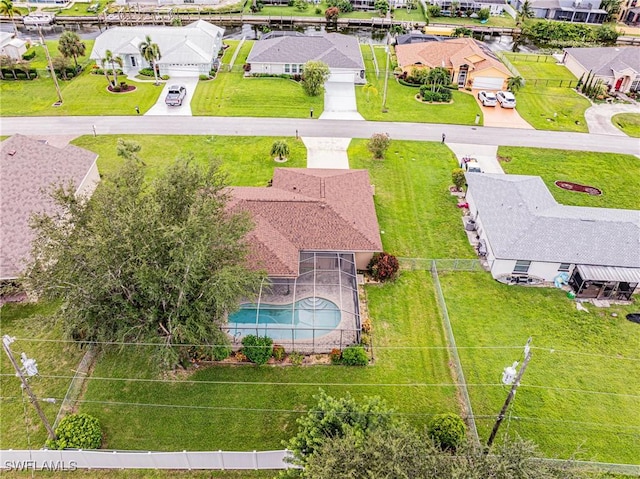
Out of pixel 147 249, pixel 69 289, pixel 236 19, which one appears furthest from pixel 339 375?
pixel 236 19

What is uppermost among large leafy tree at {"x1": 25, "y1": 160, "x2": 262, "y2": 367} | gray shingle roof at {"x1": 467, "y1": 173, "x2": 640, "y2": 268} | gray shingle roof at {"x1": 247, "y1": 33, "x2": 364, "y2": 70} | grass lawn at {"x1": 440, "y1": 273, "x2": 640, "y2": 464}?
large leafy tree at {"x1": 25, "y1": 160, "x2": 262, "y2": 367}

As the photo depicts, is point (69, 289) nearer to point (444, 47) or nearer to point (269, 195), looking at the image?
point (269, 195)

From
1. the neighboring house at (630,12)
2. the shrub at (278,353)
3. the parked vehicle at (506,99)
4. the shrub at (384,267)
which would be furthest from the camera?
the neighboring house at (630,12)

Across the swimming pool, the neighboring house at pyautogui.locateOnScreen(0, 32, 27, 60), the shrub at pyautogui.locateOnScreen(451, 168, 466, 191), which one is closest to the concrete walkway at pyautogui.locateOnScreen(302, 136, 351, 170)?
the shrub at pyautogui.locateOnScreen(451, 168, 466, 191)

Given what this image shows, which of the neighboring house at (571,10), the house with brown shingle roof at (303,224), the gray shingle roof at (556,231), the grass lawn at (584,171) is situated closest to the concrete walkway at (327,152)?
the house with brown shingle roof at (303,224)

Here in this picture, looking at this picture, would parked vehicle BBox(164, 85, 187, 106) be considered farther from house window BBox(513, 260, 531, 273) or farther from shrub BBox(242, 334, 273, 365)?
house window BBox(513, 260, 531, 273)

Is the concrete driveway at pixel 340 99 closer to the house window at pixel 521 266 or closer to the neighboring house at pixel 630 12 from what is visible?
the house window at pixel 521 266
